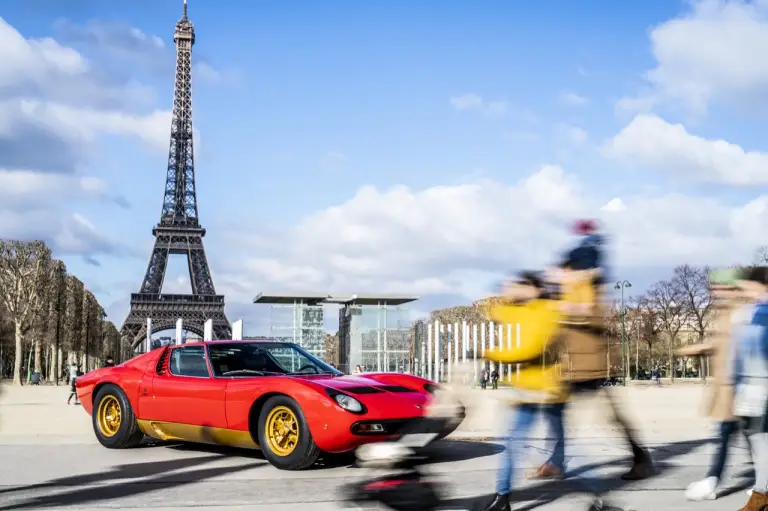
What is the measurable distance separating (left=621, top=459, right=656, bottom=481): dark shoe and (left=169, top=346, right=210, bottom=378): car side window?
161 inches

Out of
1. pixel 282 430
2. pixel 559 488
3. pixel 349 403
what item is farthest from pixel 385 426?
pixel 559 488

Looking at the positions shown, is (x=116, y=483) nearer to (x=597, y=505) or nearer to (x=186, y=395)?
(x=186, y=395)

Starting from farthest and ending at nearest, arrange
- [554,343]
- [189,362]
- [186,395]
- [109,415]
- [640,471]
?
[109,415] → [189,362] → [186,395] → [640,471] → [554,343]

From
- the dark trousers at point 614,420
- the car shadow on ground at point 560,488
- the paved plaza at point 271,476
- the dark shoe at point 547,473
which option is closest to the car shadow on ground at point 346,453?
the paved plaza at point 271,476

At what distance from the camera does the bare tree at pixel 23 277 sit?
49.7m

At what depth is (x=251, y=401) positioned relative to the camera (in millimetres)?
7859

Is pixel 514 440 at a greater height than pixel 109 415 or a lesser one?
greater

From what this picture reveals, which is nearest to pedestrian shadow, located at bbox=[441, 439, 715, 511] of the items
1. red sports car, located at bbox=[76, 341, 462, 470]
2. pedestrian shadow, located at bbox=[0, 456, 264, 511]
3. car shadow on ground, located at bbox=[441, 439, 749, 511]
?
car shadow on ground, located at bbox=[441, 439, 749, 511]

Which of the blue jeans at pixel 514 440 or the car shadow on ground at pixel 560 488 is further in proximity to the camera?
the car shadow on ground at pixel 560 488

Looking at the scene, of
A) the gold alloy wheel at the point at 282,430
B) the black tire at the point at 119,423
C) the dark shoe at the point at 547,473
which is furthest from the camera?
the black tire at the point at 119,423

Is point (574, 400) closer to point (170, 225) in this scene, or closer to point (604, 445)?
point (604, 445)

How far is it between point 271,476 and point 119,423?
9.11 feet

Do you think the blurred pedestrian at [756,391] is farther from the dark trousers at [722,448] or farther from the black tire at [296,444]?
the black tire at [296,444]

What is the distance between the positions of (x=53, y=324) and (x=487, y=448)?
163 feet
